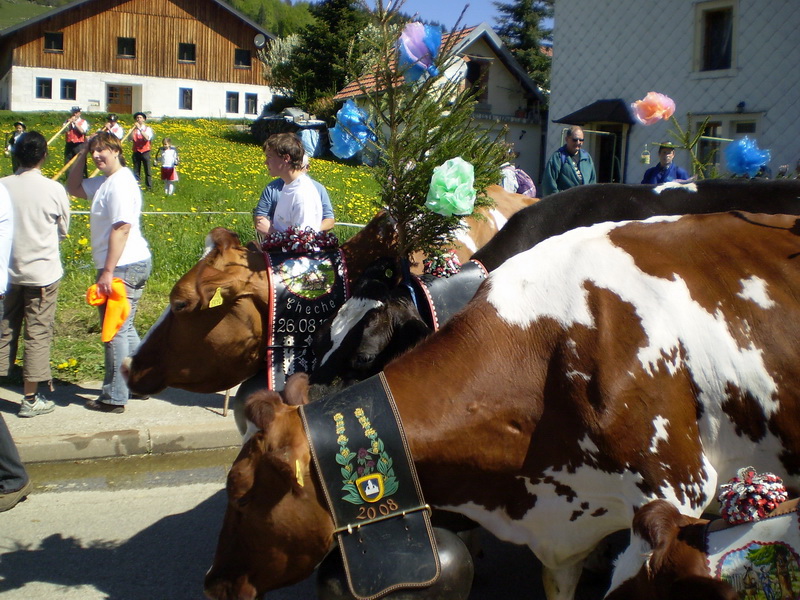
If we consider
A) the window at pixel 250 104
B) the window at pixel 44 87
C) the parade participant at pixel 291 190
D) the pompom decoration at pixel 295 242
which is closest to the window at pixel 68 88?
the window at pixel 44 87

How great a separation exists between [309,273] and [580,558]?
70.5 inches

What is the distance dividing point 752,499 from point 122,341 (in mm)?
4951

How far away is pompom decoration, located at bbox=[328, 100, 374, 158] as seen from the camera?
3650 millimetres

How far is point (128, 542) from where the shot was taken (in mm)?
4309

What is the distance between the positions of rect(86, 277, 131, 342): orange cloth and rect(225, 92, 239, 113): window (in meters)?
47.2

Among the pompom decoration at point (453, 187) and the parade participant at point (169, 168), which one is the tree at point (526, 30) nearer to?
the parade participant at point (169, 168)

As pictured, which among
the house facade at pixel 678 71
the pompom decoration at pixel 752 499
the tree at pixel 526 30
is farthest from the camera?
the tree at pixel 526 30

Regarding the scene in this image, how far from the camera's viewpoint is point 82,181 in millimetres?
6254

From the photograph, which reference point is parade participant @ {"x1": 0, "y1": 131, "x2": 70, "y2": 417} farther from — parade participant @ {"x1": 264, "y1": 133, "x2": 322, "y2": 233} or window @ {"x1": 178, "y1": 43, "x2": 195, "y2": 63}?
window @ {"x1": 178, "y1": 43, "x2": 195, "y2": 63}

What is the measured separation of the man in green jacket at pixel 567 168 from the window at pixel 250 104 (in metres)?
45.9

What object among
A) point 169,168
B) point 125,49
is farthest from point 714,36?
point 125,49

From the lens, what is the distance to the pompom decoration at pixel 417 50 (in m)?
3.51

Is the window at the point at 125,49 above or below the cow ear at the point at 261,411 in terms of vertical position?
above

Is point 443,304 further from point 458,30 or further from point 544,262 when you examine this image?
point 458,30
